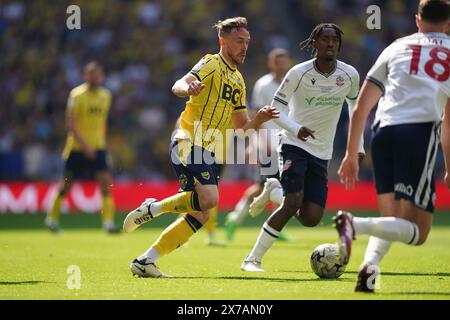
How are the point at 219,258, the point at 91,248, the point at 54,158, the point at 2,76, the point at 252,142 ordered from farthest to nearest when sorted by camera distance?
1. the point at 2,76
2. the point at 54,158
3. the point at 252,142
4. the point at 91,248
5. the point at 219,258

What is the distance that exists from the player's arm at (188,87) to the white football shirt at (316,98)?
104 centimetres

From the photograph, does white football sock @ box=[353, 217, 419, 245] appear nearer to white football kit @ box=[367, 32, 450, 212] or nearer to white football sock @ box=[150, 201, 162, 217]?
white football kit @ box=[367, 32, 450, 212]

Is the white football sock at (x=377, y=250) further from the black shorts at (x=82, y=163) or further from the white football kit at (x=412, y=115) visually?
the black shorts at (x=82, y=163)

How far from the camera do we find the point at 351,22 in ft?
77.3

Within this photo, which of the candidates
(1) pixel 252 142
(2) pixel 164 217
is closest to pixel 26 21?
(2) pixel 164 217

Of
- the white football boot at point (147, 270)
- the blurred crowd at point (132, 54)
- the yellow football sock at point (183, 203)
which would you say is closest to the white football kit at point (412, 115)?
the yellow football sock at point (183, 203)

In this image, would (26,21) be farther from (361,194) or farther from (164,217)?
(361,194)

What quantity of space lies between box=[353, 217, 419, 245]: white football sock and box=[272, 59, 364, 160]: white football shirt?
2.58 meters

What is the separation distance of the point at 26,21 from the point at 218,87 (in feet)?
51.9

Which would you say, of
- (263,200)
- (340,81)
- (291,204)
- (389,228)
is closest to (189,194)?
(291,204)

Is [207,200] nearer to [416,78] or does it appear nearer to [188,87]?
[188,87]

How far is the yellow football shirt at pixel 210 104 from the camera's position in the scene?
866 cm

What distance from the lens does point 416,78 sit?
21.5ft

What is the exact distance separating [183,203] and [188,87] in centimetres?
123
